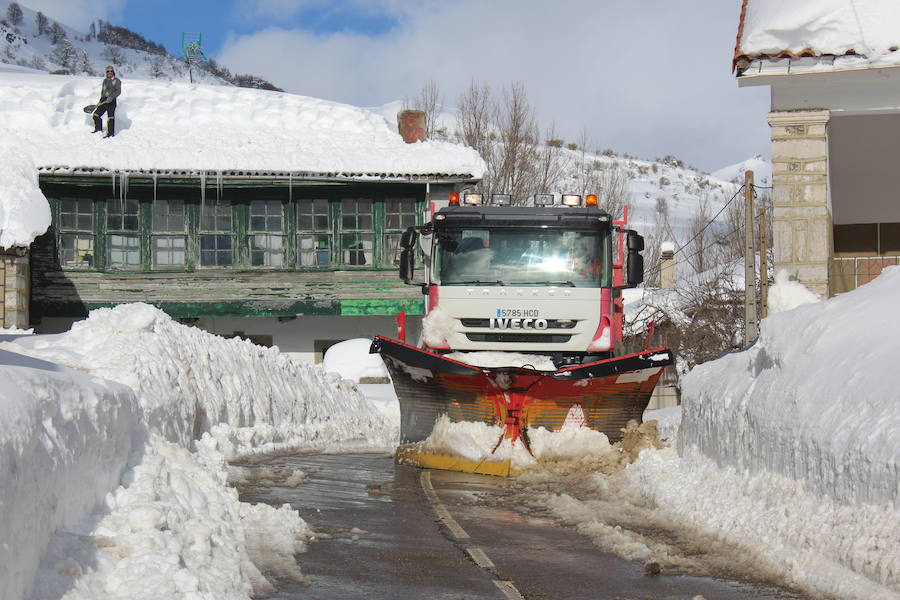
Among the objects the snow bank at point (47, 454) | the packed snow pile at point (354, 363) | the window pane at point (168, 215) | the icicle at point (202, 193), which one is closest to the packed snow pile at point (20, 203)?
the window pane at point (168, 215)

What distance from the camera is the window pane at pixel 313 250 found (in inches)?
1108

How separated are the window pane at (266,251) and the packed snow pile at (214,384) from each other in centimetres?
610

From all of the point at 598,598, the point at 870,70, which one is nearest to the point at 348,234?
the point at 870,70

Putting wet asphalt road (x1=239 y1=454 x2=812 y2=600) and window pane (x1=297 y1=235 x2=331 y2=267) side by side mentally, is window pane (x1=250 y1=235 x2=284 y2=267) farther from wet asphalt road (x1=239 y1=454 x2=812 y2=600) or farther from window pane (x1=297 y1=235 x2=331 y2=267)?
wet asphalt road (x1=239 y1=454 x2=812 y2=600)

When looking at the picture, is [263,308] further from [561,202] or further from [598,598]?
[598,598]

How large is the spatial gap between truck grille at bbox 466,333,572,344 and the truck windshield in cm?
69

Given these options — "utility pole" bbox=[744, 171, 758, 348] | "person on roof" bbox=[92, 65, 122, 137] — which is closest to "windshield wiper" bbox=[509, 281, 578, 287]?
"utility pole" bbox=[744, 171, 758, 348]

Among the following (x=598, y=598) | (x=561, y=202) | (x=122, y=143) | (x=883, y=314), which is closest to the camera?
(x=598, y=598)

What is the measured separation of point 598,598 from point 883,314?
384 centimetres

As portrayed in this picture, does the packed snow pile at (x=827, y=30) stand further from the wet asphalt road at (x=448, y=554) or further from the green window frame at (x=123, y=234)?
the green window frame at (x=123, y=234)

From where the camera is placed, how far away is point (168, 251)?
92.0 feet

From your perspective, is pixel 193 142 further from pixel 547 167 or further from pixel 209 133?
pixel 547 167

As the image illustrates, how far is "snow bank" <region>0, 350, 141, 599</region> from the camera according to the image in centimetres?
529

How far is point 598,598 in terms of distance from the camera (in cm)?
684
